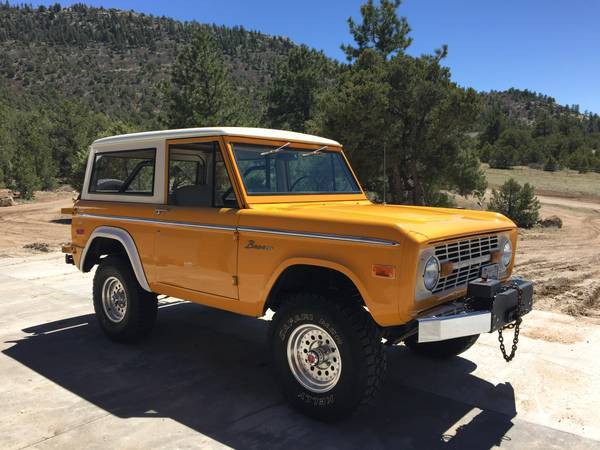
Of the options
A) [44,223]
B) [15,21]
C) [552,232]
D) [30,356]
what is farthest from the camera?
[15,21]

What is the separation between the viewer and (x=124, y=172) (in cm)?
536

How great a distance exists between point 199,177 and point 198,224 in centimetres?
69

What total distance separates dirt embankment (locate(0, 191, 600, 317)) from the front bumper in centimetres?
351

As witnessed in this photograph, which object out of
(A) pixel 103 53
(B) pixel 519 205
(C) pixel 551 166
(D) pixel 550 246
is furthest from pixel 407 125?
(A) pixel 103 53

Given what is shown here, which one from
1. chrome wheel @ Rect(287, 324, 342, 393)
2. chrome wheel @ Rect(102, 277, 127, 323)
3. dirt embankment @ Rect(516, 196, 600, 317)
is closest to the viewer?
chrome wheel @ Rect(287, 324, 342, 393)

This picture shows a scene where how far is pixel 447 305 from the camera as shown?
11.6ft

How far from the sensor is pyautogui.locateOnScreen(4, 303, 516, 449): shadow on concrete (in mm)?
3504

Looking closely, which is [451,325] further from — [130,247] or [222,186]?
[130,247]

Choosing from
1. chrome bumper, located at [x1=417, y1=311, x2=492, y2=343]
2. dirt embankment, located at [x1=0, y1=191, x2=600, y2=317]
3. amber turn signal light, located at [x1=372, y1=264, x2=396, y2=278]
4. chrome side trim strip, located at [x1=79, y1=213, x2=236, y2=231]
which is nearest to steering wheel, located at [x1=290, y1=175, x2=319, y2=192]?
chrome side trim strip, located at [x1=79, y1=213, x2=236, y2=231]

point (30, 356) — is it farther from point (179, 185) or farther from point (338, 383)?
point (338, 383)

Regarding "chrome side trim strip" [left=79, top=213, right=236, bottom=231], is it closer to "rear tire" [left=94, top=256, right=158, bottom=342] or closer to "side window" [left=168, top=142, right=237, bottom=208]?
"side window" [left=168, top=142, right=237, bottom=208]

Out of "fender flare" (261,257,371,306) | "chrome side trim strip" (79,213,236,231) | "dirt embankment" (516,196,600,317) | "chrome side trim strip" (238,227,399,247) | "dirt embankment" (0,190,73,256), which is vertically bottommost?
"dirt embankment" (0,190,73,256)

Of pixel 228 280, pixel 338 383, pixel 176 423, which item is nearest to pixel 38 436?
pixel 176 423

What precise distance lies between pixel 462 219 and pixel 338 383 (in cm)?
157
